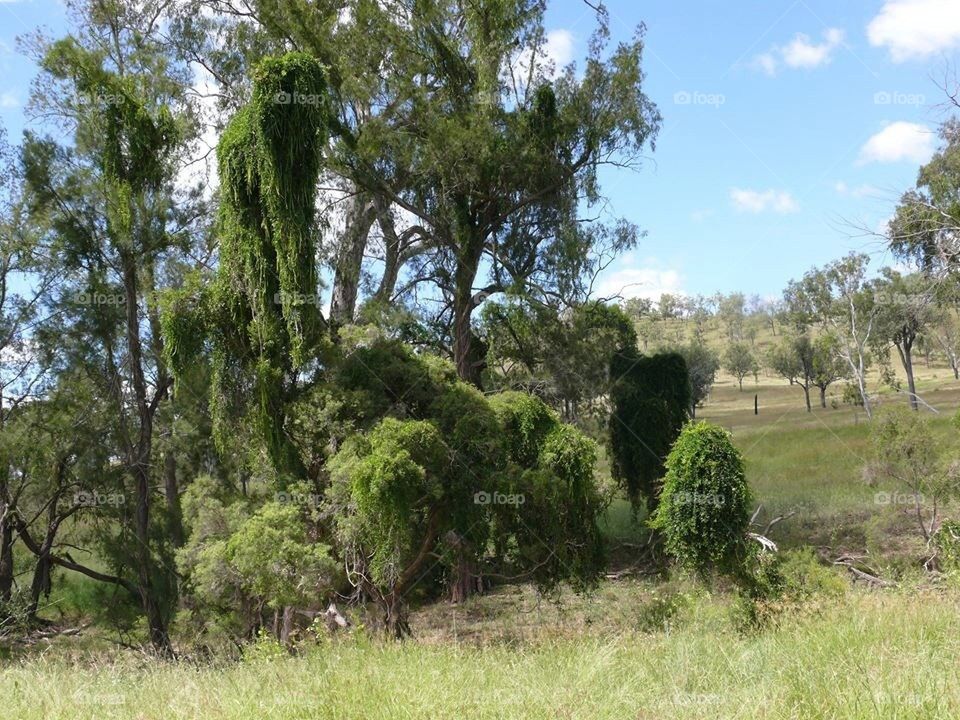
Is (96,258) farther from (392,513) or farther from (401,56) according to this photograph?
(392,513)

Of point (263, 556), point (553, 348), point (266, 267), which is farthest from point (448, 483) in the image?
point (553, 348)

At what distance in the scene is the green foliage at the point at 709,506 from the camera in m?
16.4

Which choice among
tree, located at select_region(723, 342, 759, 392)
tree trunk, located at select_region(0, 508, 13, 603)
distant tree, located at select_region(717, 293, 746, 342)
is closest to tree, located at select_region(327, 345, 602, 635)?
tree trunk, located at select_region(0, 508, 13, 603)

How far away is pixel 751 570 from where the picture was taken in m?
16.3

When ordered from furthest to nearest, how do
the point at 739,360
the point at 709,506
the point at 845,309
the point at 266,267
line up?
1. the point at 739,360
2. the point at 845,309
3. the point at 709,506
4. the point at 266,267

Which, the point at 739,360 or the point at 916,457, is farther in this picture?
the point at 739,360

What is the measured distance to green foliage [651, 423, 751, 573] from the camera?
53.7ft

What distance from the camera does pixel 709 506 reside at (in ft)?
53.9

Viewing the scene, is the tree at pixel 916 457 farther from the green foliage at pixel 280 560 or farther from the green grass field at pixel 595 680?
the green foliage at pixel 280 560

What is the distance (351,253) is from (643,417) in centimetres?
1074

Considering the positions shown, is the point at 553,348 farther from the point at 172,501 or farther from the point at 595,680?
the point at 595,680

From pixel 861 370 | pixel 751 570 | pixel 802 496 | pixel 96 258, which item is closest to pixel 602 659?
pixel 751 570

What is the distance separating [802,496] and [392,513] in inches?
905

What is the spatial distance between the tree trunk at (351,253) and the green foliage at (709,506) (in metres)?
10.9
